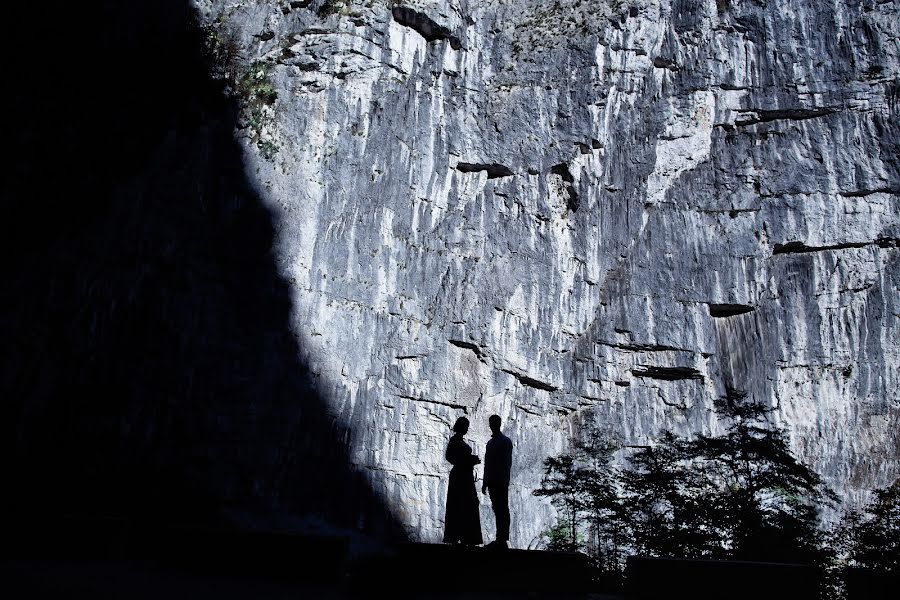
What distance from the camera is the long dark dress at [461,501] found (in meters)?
8.26

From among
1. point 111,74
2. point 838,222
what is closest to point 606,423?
point 838,222

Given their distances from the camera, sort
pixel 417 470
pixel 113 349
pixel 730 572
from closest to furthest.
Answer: pixel 730 572
pixel 113 349
pixel 417 470

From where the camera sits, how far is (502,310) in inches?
1107

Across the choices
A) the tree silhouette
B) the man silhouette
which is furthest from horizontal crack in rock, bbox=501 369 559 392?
the man silhouette

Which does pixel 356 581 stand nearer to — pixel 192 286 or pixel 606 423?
pixel 192 286

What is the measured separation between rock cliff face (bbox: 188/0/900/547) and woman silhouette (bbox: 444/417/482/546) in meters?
15.9

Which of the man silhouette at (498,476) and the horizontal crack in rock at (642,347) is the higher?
the horizontal crack in rock at (642,347)

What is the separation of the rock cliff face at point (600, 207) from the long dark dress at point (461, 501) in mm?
15905

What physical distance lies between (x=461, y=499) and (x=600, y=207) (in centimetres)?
2394

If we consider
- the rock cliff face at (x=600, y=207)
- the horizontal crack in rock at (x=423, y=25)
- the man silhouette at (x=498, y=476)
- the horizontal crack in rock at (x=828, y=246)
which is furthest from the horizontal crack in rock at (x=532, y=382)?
the man silhouette at (x=498, y=476)

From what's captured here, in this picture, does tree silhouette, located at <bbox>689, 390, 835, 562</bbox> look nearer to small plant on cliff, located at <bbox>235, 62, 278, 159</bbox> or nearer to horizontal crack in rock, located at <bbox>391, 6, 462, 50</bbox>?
small plant on cliff, located at <bbox>235, 62, 278, 159</bbox>

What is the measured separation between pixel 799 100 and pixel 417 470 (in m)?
21.9

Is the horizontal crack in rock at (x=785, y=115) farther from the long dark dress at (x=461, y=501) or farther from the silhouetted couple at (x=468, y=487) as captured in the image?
the long dark dress at (x=461, y=501)

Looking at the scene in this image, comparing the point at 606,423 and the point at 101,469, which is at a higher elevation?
the point at 606,423
